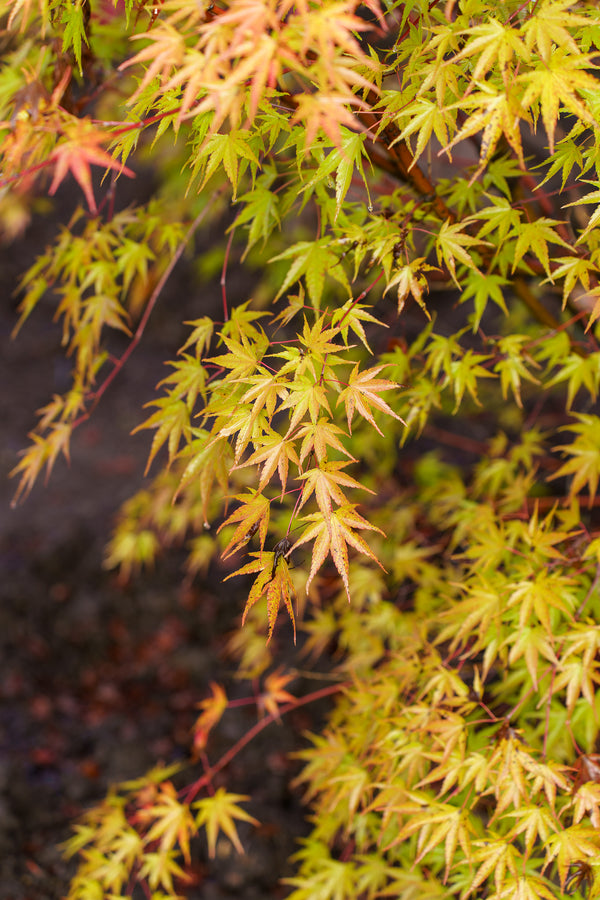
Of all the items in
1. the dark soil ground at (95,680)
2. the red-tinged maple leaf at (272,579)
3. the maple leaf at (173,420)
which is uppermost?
the maple leaf at (173,420)

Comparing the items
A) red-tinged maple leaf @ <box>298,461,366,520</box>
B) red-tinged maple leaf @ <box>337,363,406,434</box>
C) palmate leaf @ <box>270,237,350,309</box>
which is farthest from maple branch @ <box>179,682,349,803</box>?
palmate leaf @ <box>270,237,350,309</box>

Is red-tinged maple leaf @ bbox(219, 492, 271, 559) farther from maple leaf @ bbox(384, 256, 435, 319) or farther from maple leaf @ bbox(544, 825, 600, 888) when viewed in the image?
maple leaf @ bbox(544, 825, 600, 888)

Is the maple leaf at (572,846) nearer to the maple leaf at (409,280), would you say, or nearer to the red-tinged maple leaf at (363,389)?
the red-tinged maple leaf at (363,389)

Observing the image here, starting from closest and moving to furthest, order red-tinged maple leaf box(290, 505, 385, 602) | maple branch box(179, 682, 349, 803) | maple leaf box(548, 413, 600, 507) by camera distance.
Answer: red-tinged maple leaf box(290, 505, 385, 602) < maple leaf box(548, 413, 600, 507) < maple branch box(179, 682, 349, 803)

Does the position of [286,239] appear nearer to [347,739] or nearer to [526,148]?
[526,148]

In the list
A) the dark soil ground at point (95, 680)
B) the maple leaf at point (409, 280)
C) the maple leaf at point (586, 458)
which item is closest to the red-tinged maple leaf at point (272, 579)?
the maple leaf at point (409, 280)

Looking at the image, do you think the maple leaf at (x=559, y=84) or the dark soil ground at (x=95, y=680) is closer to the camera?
the maple leaf at (x=559, y=84)

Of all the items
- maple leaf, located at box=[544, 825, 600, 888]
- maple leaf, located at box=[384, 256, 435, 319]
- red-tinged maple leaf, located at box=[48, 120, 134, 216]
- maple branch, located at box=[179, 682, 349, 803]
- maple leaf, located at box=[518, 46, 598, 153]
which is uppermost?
red-tinged maple leaf, located at box=[48, 120, 134, 216]

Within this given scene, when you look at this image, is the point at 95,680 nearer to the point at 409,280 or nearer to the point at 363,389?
the point at 363,389
